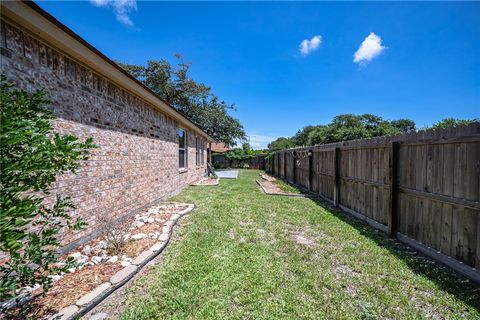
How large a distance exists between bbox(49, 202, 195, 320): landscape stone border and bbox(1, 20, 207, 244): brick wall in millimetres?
1269

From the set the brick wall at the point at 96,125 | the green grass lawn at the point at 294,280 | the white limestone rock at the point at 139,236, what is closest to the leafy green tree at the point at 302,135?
the brick wall at the point at 96,125

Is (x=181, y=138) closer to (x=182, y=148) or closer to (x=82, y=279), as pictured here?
(x=182, y=148)

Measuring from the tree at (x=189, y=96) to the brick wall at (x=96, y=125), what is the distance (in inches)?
715

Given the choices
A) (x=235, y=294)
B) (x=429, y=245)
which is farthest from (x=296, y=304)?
(x=429, y=245)

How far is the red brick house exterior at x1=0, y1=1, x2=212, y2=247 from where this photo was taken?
9.00ft

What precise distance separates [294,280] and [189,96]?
83.5 feet

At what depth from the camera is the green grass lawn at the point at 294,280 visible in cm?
233

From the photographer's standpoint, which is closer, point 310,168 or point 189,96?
point 310,168

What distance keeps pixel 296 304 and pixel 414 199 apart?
3017mm

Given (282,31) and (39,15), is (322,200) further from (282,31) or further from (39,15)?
(39,15)

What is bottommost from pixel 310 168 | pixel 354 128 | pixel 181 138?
pixel 310 168

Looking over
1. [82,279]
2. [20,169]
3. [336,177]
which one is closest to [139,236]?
[82,279]

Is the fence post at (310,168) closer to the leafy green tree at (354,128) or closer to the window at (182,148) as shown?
the window at (182,148)

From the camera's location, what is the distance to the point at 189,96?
84.4ft
